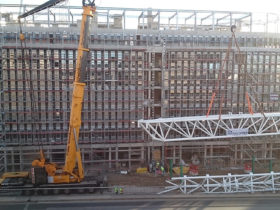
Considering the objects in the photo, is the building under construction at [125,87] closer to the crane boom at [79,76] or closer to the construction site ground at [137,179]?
the construction site ground at [137,179]

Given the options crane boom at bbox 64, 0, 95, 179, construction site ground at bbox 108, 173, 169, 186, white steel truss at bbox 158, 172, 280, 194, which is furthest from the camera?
construction site ground at bbox 108, 173, 169, 186

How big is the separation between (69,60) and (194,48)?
34.3ft

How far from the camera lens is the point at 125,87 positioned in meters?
22.8

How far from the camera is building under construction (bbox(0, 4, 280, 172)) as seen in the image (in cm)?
2148

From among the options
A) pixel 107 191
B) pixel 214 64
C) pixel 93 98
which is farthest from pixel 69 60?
pixel 214 64

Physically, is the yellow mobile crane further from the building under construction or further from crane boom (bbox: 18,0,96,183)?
the building under construction

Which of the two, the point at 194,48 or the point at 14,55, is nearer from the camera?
the point at 14,55

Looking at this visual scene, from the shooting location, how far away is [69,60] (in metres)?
21.7

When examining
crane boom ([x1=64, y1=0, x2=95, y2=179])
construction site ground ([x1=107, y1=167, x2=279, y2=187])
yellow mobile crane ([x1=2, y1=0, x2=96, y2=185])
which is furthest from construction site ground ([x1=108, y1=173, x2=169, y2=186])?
crane boom ([x1=64, y1=0, x2=95, y2=179])

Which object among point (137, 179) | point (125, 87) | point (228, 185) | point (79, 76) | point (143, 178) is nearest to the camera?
point (79, 76)

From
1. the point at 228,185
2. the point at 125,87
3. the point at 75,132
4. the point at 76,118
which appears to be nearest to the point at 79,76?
the point at 76,118

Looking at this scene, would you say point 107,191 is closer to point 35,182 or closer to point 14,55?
point 35,182

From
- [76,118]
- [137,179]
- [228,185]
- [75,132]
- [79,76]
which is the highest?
[79,76]

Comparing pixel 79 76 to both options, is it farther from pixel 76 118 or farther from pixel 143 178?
pixel 143 178
